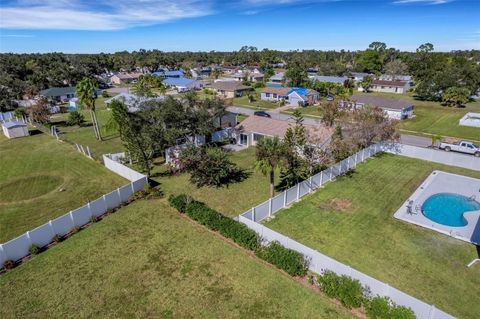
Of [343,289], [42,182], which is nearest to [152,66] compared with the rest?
[42,182]

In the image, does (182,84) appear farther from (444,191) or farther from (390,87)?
(444,191)

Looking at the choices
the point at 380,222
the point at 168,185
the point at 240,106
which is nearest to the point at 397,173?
the point at 380,222

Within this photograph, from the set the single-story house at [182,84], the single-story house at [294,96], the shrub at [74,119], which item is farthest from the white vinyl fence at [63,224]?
the single-story house at [182,84]

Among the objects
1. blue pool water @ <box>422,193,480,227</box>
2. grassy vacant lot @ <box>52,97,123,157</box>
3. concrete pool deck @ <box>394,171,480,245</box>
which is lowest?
blue pool water @ <box>422,193,480,227</box>

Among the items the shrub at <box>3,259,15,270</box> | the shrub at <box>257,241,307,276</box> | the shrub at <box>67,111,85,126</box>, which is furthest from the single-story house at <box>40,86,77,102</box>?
the shrub at <box>257,241,307,276</box>

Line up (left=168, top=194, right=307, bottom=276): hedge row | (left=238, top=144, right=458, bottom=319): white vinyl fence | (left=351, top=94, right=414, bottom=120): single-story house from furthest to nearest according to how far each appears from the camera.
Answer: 1. (left=351, top=94, right=414, bottom=120): single-story house
2. (left=168, top=194, right=307, bottom=276): hedge row
3. (left=238, top=144, right=458, bottom=319): white vinyl fence

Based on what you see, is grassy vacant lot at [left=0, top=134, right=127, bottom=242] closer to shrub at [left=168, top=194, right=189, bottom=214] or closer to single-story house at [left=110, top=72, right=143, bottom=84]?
shrub at [left=168, top=194, right=189, bottom=214]

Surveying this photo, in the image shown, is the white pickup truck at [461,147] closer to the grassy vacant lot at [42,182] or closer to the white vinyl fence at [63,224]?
the white vinyl fence at [63,224]
